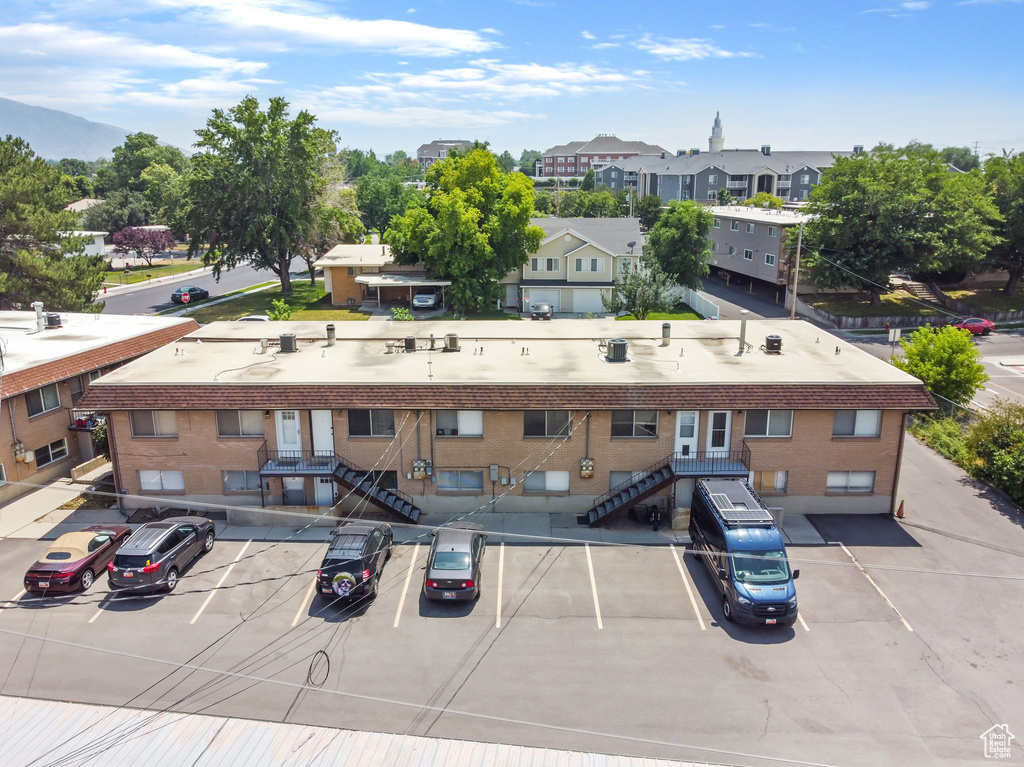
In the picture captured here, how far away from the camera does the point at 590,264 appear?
62.2m

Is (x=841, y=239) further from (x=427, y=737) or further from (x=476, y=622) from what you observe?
(x=427, y=737)

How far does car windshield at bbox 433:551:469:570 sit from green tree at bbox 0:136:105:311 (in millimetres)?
38677

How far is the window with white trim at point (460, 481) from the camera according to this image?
26891 mm

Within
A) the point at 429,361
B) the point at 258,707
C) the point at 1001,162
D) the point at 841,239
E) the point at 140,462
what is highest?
the point at 1001,162

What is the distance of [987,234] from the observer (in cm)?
5631

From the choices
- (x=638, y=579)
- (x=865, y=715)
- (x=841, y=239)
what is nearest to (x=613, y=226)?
(x=841, y=239)

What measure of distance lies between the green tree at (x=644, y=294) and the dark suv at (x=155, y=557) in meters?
37.6

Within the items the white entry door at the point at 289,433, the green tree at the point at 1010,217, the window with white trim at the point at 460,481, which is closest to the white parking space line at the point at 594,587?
the window with white trim at the point at 460,481

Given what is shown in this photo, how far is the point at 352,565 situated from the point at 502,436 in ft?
25.1

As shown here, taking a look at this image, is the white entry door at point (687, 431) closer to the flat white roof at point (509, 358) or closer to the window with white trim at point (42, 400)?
the flat white roof at point (509, 358)

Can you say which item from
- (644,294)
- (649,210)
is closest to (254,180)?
(644,294)

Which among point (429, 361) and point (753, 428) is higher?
point (429, 361)

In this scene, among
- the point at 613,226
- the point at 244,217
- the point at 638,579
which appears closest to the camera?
the point at 638,579

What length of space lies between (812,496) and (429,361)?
15511 mm
